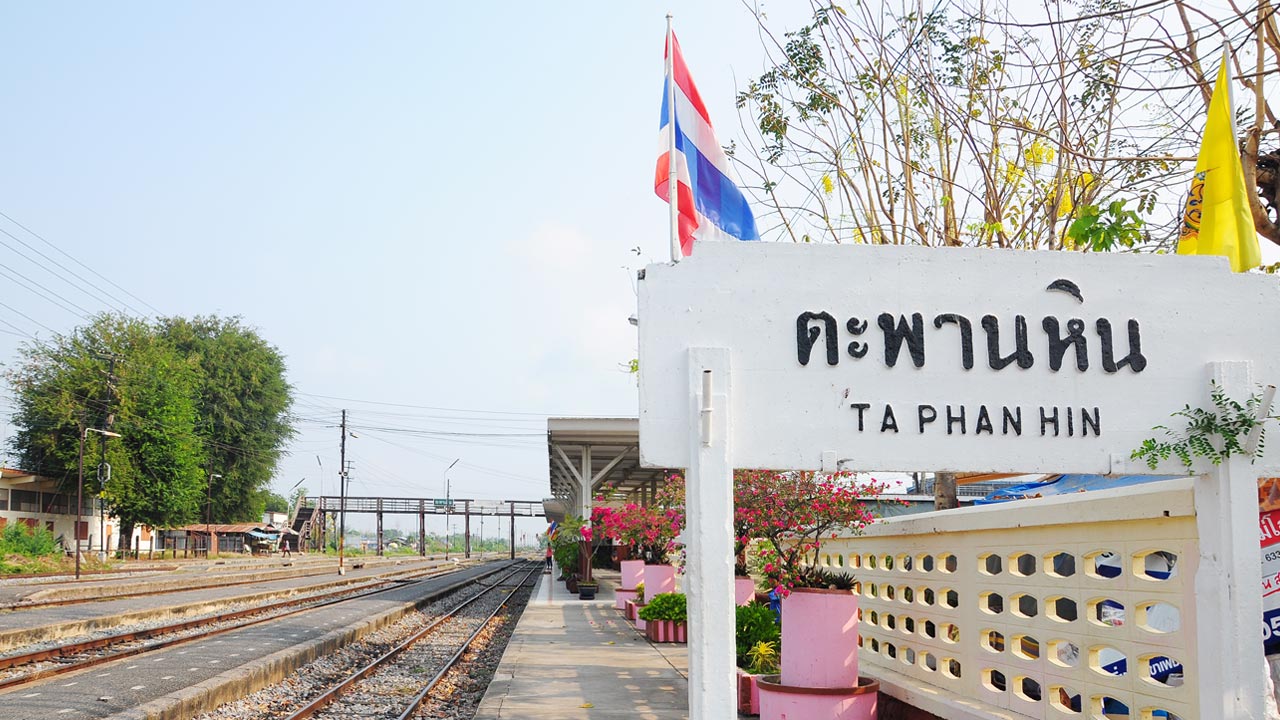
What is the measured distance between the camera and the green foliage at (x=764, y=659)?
33.0ft

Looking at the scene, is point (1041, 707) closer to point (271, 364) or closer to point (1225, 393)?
point (1225, 393)

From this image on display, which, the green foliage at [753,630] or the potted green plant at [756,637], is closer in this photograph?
the potted green plant at [756,637]

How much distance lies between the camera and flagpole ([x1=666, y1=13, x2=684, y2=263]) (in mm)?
6852

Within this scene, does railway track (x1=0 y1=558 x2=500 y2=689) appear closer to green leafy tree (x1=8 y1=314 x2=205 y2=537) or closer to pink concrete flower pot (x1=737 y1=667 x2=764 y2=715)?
pink concrete flower pot (x1=737 y1=667 x2=764 y2=715)

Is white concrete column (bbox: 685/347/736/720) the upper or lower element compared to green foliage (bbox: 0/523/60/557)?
upper

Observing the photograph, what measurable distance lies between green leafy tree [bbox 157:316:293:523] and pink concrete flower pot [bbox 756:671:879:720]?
6567cm

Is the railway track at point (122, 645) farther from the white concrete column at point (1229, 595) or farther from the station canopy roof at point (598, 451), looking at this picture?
the white concrete column at point (1229, 595)

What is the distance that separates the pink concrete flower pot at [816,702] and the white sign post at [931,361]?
7.62 feet

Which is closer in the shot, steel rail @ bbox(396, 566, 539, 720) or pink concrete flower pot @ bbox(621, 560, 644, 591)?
steel rail @ bbox(396, 566, 539, 720)

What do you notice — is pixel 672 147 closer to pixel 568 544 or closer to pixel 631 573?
pixel 631 573

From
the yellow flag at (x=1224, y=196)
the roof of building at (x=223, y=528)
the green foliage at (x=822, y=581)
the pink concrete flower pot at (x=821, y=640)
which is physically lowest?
the roof of building at (x=223, y=528)

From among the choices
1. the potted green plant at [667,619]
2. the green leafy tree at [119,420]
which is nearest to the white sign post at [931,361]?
the potted green plant at [667,619]

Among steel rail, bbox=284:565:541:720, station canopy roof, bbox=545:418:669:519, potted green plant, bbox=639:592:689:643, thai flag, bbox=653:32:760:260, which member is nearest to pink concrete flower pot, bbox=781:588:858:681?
thai flag, bbox=653:32:760:260

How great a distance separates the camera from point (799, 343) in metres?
5.98
